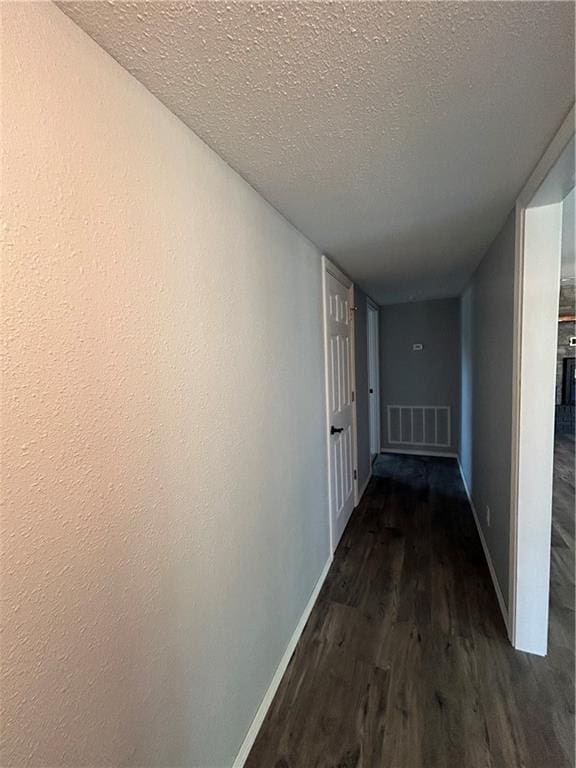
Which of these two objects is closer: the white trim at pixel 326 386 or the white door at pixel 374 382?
the white trim at pixel 326 386

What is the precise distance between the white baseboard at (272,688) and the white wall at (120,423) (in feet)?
0.20

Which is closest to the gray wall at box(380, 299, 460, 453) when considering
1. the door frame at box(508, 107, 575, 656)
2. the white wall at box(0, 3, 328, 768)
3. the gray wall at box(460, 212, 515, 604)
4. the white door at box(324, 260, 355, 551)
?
the gray wall at box(460, 212, 515, 604)

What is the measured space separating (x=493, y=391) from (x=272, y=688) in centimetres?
196

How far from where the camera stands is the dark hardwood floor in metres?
1.27

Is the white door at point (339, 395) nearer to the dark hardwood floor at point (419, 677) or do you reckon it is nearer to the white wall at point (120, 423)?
the dark hardwood floor at point (419, 677)

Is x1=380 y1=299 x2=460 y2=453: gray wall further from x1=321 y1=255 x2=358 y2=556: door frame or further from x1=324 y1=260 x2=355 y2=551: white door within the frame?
x1=324 y1=260 x2=355 y2=551: white door

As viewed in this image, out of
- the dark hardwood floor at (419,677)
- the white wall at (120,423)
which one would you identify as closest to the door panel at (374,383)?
the dark hardwood floor at (419,677)

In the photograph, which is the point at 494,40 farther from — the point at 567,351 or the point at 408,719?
the point at 567,351

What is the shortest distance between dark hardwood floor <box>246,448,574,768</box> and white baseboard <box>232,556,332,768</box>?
0.09ft

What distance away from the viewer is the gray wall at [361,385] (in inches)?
131

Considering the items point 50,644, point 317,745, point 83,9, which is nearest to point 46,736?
point 50,644

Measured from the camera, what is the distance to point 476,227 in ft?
6.15

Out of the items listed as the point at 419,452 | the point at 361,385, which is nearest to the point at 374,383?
the point at 419,452

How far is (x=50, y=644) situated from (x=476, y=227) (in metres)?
2.34
